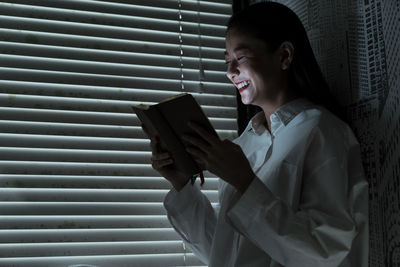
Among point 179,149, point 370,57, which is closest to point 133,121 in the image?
point 179,149

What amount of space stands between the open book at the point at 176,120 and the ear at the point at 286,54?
33 cm

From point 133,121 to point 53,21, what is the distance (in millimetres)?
426

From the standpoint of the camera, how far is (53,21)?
167 cm

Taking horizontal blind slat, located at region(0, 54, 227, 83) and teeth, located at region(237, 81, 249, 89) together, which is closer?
teeth, located at region(237, 81, 249, 89)

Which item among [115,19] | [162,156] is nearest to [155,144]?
[162,156]

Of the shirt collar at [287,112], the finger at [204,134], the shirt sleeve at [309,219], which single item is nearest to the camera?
the shirt sleeve at [309,219]

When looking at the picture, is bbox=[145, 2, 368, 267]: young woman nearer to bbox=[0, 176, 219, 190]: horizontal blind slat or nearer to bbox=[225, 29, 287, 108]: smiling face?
bbox=[225, 29, 287, 108]: smiling face

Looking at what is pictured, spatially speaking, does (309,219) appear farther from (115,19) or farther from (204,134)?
(115,19)

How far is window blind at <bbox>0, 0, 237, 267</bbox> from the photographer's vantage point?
1543 millimetres

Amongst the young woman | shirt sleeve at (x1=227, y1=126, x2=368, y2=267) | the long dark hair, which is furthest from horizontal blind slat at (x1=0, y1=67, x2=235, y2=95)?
shirt sleeve at (x1=227, y1=126, x2=368, y2=267)

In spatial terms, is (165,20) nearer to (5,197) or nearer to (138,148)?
(138,148)

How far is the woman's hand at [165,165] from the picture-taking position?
4.74 ft

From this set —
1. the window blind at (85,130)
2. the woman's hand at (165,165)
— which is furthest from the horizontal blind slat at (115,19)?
the woman's hand at (165,165)

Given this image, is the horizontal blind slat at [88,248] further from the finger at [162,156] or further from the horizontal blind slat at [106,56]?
the horizontal blind slat at [106,56]
